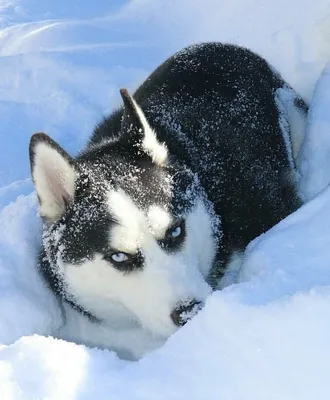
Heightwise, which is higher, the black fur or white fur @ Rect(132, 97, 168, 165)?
white fur @ Rect(132, 97, 168, 165)

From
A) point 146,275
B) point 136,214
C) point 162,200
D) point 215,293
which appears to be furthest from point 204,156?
point 215,293

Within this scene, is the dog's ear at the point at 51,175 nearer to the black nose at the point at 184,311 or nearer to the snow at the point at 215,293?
the snow at the point at 215,293

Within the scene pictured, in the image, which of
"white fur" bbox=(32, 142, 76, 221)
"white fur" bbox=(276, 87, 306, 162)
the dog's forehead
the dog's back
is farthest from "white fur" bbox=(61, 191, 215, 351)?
"white fur" bbox=(276, 87, 306, 162)

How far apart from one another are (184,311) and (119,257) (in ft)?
1.21

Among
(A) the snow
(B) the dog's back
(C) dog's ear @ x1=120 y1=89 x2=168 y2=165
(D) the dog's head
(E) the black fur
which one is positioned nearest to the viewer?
(A) the snow

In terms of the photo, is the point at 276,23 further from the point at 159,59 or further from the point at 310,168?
the point at 310,168

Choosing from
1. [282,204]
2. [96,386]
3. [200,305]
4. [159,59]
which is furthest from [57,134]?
[96,386]

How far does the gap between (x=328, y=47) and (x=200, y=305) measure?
280cm

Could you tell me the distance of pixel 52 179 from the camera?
2.75 m

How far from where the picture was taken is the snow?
1847 millimetres

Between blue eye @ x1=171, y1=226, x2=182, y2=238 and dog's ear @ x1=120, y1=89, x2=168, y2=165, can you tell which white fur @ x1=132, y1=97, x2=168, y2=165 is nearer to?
dog's ear @ x1=120, y1=89, x2=168, y2=165

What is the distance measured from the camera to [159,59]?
213 inches

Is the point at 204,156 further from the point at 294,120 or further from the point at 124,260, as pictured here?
the point at 294,120

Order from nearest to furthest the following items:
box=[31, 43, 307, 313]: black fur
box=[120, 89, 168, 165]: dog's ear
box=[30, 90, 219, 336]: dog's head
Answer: box=[30, 90, 219, 336]: dog's head < box=[31, 43, 307, 313]: black fur < box=[120, 89, 168, 165]: dog's ear
